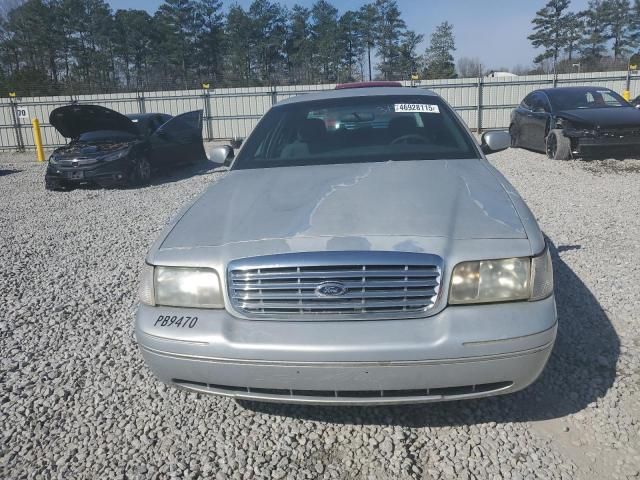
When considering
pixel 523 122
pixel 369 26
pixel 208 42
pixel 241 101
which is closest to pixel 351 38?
pixel 369 26

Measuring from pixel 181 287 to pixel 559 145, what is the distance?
950 centimetres

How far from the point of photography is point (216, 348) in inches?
82.3

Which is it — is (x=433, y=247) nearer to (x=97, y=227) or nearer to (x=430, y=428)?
(x=430, y=428)

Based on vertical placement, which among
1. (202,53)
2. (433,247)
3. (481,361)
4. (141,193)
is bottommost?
(141,193)

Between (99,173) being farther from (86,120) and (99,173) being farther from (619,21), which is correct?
(619,21)

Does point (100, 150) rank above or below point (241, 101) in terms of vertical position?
below

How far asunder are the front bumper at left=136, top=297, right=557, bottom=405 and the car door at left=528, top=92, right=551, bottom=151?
971cm

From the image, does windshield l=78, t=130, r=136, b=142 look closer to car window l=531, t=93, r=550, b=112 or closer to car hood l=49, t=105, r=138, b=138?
car hood l=49, t=105, r=138, b=138

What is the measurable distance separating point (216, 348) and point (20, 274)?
3.86 metres

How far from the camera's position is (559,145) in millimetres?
9945

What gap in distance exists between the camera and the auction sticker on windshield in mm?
3727

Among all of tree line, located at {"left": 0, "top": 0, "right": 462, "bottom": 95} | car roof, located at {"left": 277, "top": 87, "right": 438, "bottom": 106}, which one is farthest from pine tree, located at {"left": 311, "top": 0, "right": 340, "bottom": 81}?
car roof, located at {"left": 277, "top": 87, "right": 438, "bottom": 106}

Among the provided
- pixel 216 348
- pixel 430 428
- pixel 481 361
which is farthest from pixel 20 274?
pixel 481 361

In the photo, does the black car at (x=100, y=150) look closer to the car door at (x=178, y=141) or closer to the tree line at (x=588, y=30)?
the car door at (x=178, y=141)
